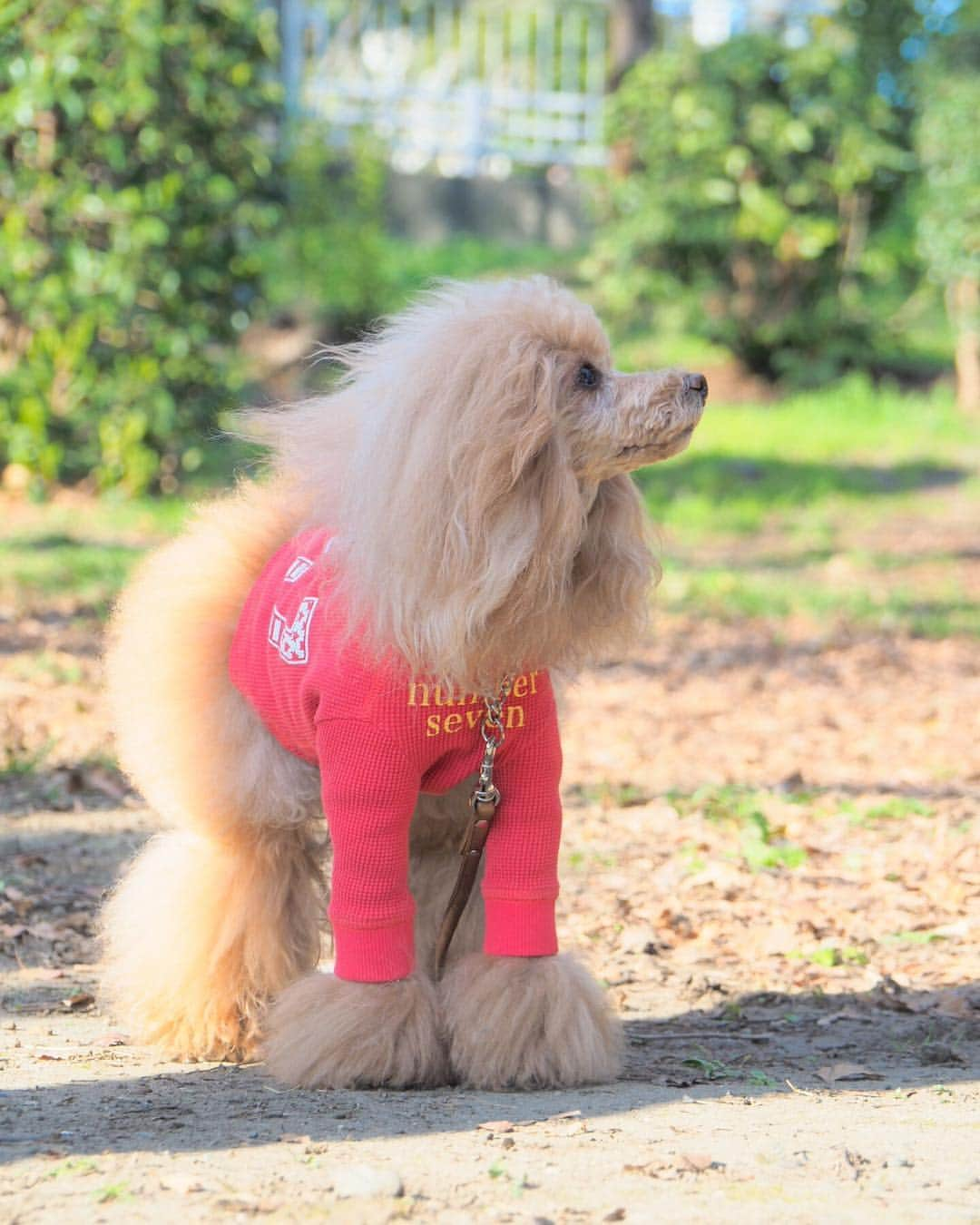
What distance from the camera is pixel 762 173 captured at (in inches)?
516

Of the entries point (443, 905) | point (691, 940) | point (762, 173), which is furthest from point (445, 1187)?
point (762, 173)

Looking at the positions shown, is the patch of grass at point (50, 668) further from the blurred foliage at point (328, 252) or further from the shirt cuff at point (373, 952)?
the blurred foliage at point (328, 252)

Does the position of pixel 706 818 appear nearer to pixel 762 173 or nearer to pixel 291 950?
pixel 291 950

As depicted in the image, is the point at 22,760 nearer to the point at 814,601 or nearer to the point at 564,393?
the point at 564,393

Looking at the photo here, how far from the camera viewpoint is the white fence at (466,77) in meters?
17.7

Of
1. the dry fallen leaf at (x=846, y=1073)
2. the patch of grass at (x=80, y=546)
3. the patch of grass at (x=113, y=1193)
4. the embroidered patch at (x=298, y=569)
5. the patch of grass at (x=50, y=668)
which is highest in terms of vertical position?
the embroidered patch at (x=298, y=569)

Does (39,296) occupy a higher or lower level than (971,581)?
higher

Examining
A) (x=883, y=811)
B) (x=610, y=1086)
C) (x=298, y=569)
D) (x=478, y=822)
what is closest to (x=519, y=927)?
(x=478, y=822)

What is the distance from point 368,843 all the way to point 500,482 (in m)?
0.72

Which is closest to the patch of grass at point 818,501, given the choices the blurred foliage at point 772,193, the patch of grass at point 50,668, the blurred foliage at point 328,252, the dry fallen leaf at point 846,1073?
the blurred foliage at point 772,193

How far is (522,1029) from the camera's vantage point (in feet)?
10.3

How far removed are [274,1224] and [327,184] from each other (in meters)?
12.5

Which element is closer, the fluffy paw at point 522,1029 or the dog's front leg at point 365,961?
the dog's front leg at point 365,961

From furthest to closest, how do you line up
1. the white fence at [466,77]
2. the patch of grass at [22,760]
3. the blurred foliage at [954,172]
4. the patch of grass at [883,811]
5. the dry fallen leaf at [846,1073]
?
1. the white fence at [466,77]
2. the blurred foliage at [954,172]
3. the patch of grass at [22,760]
4. the patch of grass at [883,811]
5. the dry fallen leaf at [846,1073]
